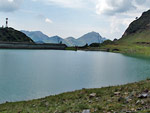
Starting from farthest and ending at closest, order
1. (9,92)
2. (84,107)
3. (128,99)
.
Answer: (9,92), (128,99), (84,107)

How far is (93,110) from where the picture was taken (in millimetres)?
13789

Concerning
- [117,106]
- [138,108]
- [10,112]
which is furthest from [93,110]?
[10,112]

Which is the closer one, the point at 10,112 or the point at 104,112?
the point at 104,112

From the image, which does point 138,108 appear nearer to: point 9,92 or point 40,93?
point 40,93

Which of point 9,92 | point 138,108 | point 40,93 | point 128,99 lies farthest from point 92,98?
point 9,92

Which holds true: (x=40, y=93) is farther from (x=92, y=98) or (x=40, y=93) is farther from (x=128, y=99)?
(x=128, y=99)

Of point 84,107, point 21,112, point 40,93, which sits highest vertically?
point 84,107

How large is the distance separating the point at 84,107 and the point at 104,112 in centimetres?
237

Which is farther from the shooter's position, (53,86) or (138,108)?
(53,86)

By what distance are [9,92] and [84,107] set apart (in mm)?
19667

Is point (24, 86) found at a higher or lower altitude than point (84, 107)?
lower

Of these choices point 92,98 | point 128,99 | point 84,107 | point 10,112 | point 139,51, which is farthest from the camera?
point 139,51

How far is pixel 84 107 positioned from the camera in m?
15.1

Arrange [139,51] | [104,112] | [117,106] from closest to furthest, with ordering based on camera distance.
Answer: [104,112] → [117,106] → [139,51]
